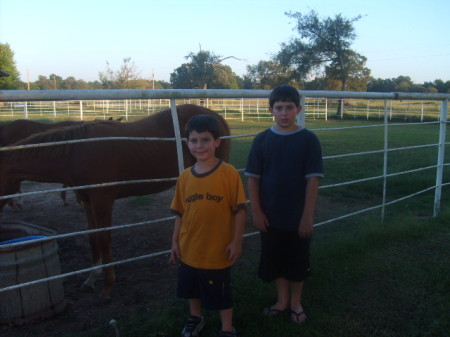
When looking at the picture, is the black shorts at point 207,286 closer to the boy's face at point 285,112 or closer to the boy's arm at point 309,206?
the boy's arm at point 309,206

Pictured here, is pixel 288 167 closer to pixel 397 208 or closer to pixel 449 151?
pixel 397 208

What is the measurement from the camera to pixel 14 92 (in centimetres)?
221

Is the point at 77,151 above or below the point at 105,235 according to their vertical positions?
above

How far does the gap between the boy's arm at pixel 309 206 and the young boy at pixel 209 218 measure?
449 millimetres

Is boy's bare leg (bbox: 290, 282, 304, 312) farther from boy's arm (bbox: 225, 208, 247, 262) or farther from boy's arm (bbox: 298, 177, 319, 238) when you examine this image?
boy's arm (bbox: 225, 208, 247, 262)

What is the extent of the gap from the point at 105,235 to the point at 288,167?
177cm

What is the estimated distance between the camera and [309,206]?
91.3 inches

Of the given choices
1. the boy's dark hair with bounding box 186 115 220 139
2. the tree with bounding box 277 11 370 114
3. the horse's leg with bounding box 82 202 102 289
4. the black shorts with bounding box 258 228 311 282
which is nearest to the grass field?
the black shorts with bounding box 258 228 311 282

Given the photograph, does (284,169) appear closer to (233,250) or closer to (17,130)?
(233,250)

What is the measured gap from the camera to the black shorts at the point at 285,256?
2477 mm

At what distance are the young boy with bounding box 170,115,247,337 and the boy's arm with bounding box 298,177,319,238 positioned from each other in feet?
1.47

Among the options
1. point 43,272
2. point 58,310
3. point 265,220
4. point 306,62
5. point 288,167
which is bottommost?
point 58,310

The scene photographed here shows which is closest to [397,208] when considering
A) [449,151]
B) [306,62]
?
[449,151]

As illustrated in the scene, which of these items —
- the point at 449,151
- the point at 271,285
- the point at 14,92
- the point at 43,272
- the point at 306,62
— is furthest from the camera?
the point at 306,62
